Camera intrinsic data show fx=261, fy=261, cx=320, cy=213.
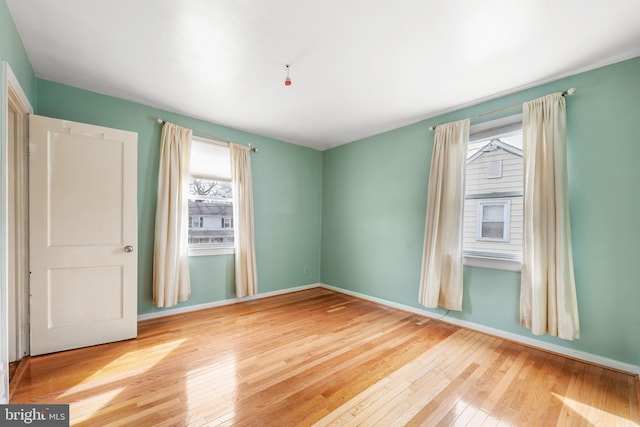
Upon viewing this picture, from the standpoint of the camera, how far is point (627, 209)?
224 centimetres

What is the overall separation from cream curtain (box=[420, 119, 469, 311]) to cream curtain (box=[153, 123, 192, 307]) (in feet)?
10.4

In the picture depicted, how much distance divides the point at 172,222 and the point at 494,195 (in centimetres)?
394

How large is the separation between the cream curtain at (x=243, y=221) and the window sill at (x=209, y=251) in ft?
0.44

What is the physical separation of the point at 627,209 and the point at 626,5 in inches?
61.4

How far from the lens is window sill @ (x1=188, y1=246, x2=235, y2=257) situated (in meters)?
3.66

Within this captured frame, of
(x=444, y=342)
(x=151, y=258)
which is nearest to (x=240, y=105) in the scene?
(x=151, y=258)

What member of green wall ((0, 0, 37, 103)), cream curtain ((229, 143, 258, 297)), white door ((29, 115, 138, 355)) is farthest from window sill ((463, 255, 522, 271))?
green wall ((0, 0, 37, 103))

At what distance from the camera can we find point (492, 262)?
296 cm

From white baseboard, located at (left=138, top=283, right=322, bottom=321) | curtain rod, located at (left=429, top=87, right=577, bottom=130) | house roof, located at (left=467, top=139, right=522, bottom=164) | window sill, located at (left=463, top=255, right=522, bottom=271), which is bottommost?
white baseboard, located at (left=138, top=283, right=322, bottom=321)

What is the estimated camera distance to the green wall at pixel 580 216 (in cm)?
224

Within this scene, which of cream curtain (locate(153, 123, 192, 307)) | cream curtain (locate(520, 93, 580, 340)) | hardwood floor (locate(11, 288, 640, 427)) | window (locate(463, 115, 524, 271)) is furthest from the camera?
cream curtain (locate(153, 123, 192, 307))

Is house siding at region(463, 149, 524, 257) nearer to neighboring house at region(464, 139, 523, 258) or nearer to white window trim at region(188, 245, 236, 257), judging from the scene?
neighboring house at region(464, 139, 523, 258)

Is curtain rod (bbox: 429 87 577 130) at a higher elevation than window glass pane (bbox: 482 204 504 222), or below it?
higher

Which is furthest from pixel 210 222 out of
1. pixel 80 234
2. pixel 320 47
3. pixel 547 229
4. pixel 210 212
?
pixel 547 229
